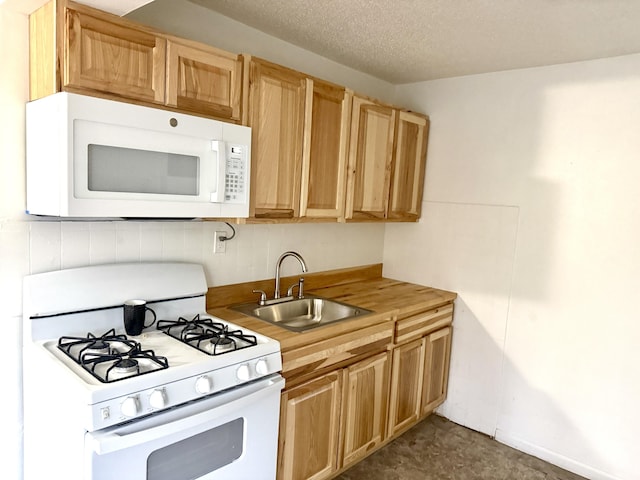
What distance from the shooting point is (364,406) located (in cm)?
243

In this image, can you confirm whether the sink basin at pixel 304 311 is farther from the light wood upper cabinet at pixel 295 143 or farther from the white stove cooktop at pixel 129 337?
the light wood upper cabinet at pixel 295 143

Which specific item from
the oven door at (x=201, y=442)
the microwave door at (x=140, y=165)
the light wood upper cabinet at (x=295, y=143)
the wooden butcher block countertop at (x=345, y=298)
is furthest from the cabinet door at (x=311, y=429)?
the microwave door at (x=140, y=165)

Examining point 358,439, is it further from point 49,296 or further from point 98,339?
point 49,296

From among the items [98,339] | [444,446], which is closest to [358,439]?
[444,446]

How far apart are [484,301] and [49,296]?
8.39 feet

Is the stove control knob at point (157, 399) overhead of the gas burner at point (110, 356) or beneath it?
beneath

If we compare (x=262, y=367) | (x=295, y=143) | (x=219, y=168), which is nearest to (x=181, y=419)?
(x=262, y=367)

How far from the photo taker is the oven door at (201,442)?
1.33m

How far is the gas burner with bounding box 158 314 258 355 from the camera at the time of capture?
1739 mm

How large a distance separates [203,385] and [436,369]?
6.46 feet

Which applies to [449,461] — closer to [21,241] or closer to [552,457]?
[552,457]

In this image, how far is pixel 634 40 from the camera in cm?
223

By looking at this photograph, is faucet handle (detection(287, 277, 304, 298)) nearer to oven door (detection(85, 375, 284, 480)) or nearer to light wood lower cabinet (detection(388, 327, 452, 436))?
light wood lower cabinet (detection(388, 327, 452, 436))

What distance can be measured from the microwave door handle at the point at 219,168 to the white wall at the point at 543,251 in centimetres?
188
